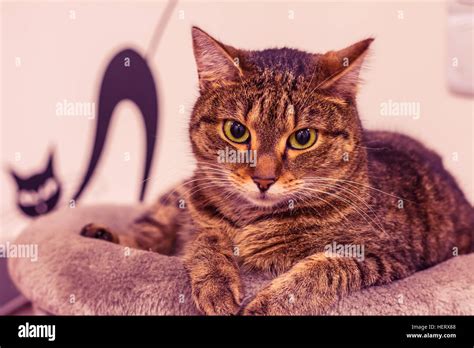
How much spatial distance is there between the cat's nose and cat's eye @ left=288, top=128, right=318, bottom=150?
10 centimetres

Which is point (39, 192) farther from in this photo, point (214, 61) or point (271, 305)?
point (271, 305)

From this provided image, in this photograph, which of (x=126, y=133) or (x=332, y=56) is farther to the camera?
(x=126, y=133)

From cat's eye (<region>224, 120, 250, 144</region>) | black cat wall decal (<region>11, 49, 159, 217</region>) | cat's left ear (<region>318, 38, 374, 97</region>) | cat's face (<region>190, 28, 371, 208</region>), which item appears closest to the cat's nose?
cat's face (<region>190, 28, 371, 208</region>)

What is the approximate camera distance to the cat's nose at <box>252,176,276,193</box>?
104 cm

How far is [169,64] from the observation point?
1646mm

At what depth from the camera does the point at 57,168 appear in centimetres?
177

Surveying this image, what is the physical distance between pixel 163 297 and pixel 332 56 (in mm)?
603

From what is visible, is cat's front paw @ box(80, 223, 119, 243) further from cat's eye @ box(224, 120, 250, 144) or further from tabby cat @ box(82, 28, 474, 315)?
cat's eye @ box(224, 120, 250, 144)

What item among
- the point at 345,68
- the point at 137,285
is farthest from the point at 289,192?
the point at 137,285

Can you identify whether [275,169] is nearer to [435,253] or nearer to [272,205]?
[272,205]

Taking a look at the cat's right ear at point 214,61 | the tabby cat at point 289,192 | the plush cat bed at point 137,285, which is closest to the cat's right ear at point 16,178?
the plush cat bed at point 137,285

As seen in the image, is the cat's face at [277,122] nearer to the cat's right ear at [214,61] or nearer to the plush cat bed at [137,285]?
the cat's right ear at [214,61]

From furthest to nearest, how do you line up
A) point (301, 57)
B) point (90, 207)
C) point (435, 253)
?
1. point (90, 207)
2. point (435, 253)
3. point (301, 57)

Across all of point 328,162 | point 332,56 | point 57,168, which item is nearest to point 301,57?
point 332,56
